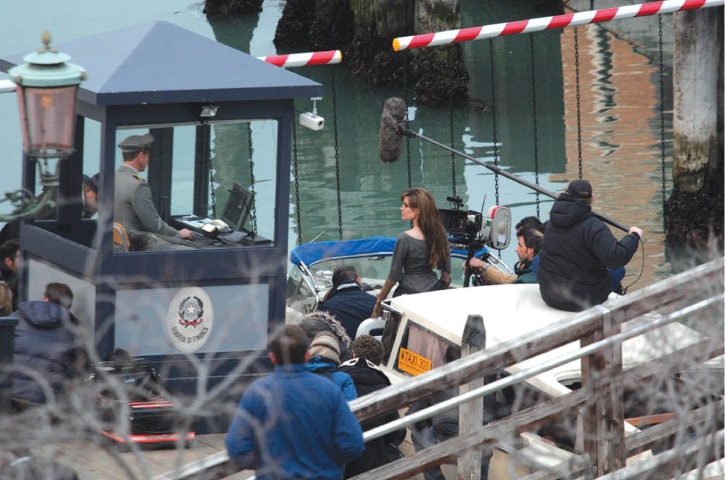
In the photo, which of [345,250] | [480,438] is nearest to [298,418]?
[480,438]

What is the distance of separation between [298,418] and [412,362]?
8.74ft

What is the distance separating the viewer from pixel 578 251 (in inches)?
327

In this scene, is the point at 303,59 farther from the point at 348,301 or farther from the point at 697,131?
the point at 697,131

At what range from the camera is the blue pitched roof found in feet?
24.7


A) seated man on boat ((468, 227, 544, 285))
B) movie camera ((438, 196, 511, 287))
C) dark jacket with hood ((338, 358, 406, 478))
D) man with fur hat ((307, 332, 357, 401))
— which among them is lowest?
dark jacket with hood ((338, 358, 406, 478))

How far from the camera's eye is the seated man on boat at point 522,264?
357 inches

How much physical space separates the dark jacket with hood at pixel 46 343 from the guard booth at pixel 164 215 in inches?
16.3

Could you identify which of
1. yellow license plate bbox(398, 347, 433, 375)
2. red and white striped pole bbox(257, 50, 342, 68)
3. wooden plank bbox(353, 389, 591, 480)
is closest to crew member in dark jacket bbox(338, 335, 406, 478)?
yellow license plate bbox(398, 347, 433, 375)

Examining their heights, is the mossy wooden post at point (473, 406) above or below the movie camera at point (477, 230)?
below

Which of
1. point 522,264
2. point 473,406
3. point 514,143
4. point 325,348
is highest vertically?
point 514,143

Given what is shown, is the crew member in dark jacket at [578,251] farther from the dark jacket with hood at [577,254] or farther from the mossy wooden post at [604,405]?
the mossy wooden post at [604,405]

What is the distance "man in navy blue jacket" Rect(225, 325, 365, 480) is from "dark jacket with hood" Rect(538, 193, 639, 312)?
3091 millimetres

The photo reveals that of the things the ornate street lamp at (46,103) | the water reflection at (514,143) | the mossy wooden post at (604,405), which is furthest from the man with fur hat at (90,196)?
the water reflection at (514,143)

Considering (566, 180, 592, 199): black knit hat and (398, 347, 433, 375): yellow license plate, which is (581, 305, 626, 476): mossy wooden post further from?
(566, 180, 592, 199): black knit hat
